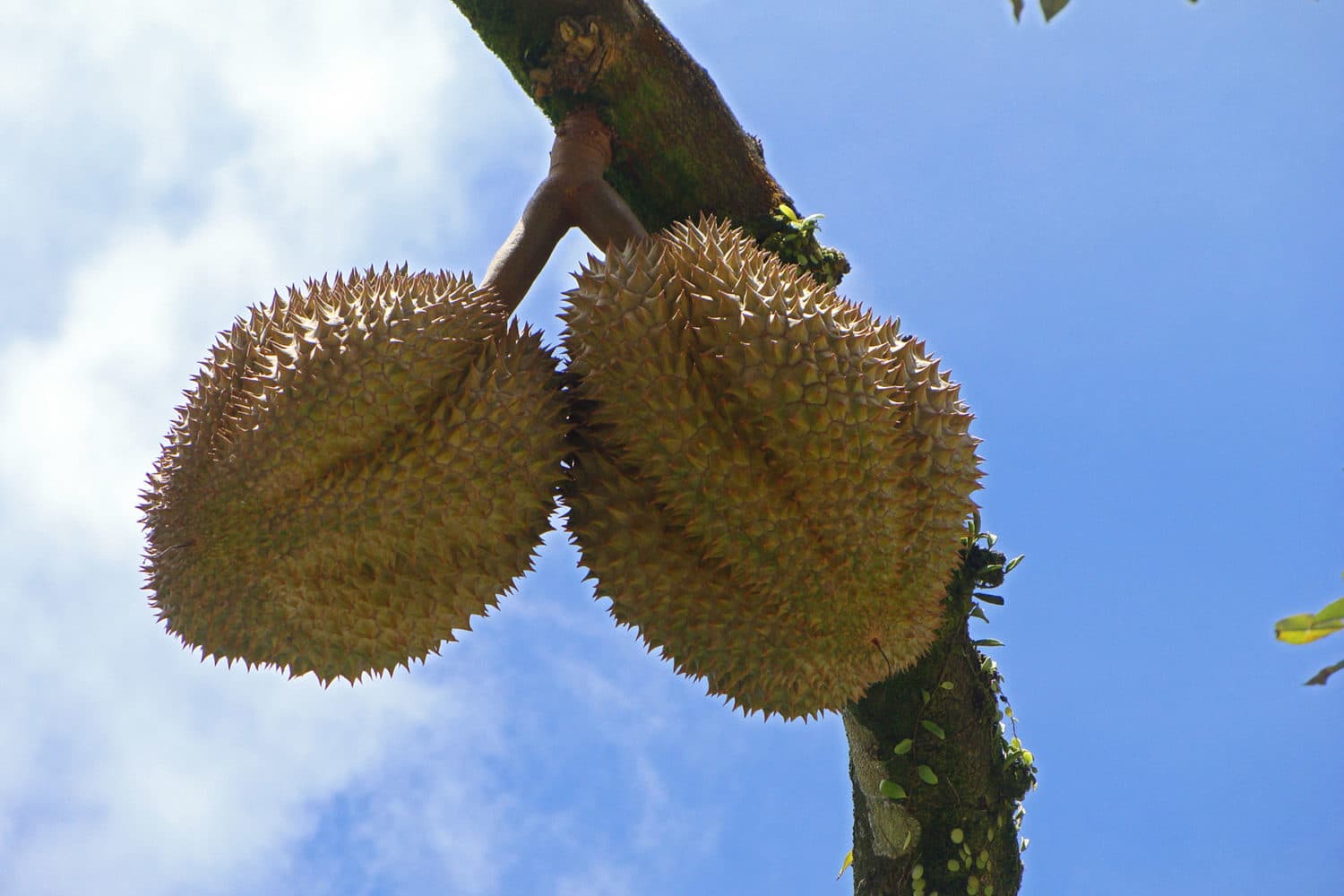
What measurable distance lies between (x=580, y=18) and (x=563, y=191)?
1.39ft

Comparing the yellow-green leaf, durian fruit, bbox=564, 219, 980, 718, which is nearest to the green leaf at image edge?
the yellow-green leaf

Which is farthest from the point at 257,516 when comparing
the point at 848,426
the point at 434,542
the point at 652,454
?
the point at 848,426

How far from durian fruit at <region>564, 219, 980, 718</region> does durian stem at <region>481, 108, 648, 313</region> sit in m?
0.29

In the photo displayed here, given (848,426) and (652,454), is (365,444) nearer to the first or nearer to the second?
(652,454)

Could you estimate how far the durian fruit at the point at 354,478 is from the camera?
2012 millimetres

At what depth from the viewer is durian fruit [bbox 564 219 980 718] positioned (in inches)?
78.7

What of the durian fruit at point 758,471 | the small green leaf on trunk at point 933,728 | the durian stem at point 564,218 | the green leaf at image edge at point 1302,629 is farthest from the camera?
the small green leaf on trunk at point 933,728

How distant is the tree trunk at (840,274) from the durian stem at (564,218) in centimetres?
15

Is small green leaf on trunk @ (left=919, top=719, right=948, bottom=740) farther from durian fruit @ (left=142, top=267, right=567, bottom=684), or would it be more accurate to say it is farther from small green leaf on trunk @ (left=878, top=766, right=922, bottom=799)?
durian fruit @ (left=142, top=267, right=567, bottom=684)

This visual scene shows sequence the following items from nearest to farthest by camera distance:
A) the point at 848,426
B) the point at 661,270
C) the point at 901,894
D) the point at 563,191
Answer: the point at 848,426 → the point at 661,270 → the point at 563,191 → the point at 901,894

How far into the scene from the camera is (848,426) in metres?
1.98

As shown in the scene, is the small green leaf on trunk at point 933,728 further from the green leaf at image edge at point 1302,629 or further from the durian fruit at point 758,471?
the green leaf at image edge at point 1302,629

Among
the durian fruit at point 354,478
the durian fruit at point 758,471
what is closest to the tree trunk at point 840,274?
the durian fruit at point 758,471

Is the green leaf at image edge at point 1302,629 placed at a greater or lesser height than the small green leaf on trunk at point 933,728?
lesser
